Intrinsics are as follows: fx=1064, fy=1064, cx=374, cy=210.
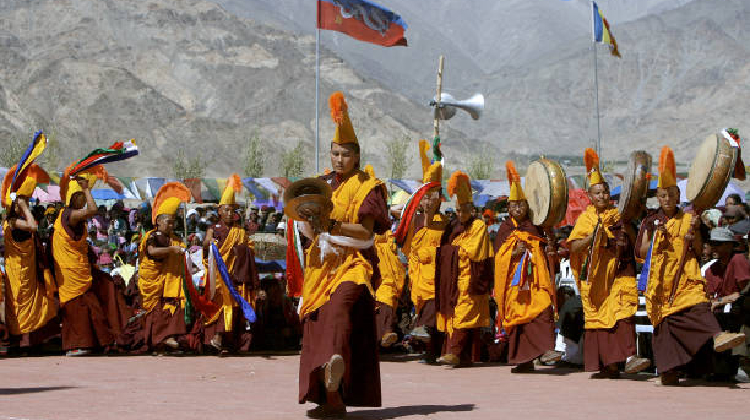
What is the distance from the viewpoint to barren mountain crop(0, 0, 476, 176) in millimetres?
88125

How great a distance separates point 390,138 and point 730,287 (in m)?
85.9

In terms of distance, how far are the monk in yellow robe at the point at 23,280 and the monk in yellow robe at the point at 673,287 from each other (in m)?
7.07

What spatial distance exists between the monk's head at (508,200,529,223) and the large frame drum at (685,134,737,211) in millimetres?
2549

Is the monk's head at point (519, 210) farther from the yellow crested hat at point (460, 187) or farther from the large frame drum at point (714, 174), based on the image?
the large frame drum at point (714, 174)

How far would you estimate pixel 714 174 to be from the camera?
909cm

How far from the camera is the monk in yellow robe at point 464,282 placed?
11.9 m

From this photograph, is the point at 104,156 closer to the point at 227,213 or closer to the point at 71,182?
the point at 71,182

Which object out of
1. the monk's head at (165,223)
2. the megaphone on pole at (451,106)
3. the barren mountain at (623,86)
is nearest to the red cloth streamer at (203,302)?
the monk's head at (165,223)

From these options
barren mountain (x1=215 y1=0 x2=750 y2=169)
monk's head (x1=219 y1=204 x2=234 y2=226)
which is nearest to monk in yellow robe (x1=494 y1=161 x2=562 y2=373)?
monk's head (x1=219 y1=204 x2=234 y2=226)

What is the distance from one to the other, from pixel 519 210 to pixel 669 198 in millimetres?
2154

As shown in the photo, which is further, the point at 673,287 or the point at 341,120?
the point at 673,287

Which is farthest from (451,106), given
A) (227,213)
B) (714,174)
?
(714,174)

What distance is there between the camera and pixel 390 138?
95688 mm

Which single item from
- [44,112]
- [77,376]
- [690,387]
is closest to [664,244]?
[690,387]
